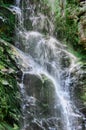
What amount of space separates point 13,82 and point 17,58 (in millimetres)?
1231

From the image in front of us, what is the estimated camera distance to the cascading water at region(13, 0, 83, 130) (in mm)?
7676

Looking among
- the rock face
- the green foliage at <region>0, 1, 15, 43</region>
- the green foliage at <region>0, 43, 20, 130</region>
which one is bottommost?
Result: the rock face

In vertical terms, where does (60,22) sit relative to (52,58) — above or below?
above

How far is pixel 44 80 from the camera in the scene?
8.23 m

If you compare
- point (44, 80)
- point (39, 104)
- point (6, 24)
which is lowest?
point (39, 104)

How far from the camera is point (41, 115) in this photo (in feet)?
25.3

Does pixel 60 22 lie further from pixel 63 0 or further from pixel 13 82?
pixel 13 82

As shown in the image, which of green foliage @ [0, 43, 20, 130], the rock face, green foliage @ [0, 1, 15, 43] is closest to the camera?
green foliage @ [0, 43, 20, 130]

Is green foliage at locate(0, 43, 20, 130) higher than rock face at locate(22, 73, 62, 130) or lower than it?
higher

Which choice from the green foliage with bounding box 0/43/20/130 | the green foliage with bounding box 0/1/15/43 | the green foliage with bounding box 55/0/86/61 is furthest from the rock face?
the green foliage with bounding box 55/0/86/61

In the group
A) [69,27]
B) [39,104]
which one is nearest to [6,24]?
[69,27]

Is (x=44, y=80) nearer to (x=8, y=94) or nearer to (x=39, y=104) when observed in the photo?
(x=39, y=104)

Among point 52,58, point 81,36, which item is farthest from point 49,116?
point 81,36

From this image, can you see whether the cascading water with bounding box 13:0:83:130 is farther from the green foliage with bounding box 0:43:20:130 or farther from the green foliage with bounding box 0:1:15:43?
the green foliage with bounding box 0:43:20:130
